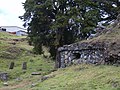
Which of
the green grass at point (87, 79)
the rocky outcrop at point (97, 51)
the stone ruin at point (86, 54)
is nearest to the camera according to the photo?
the green grass at point (87, 79)

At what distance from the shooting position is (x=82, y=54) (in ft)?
48.6

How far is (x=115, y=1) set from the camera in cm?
2508

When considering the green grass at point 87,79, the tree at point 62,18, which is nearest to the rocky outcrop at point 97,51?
the green grass at point 87,79

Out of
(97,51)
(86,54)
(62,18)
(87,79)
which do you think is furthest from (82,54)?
(62,18)

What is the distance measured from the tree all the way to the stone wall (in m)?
6.31

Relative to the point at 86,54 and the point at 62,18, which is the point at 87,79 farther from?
the point at 62,18

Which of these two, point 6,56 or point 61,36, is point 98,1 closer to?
point 61,36

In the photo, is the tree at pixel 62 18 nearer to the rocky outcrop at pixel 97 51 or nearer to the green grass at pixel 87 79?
the rocky outcrop at pixel 97 51

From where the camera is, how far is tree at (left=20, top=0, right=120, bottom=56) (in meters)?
22.3

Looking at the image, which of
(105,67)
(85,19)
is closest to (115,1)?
(85,19)

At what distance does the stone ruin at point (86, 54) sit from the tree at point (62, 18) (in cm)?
636

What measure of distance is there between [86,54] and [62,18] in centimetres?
813

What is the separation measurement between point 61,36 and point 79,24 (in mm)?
2195

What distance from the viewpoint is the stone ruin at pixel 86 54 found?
1330cm
